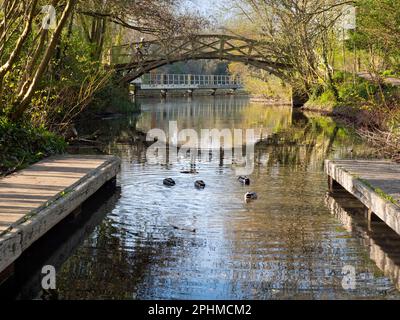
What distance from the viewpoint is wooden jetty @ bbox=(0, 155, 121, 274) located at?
7.42 metres

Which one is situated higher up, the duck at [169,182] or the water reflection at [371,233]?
the duck at [169,182]

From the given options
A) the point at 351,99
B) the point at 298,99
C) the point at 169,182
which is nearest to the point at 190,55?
the point at 298,99

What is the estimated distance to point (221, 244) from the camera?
30.0ft

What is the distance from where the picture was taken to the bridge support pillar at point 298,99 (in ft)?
148

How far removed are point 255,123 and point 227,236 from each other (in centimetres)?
2233

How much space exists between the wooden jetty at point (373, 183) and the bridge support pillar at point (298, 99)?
3155cm

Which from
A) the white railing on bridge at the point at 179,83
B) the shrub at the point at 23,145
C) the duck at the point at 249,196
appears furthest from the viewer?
the white railing on bridge at the point at 179,83

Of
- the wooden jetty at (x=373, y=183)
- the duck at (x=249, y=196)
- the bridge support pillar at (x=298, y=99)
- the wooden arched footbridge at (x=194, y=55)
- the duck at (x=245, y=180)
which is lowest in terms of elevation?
the duck at (x=249, y=196)

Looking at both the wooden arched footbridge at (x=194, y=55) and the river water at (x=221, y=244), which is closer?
the river water at (x=221, y=244)

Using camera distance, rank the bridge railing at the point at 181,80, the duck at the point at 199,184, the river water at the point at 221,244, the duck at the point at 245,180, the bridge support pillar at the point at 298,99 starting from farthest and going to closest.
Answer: the bridge railing at the point at 181,80, the bridge support pillar at the point at 298,99, the duck at the point at 245,180, the duck at the point at 199,184, the river water at the point at 221,244

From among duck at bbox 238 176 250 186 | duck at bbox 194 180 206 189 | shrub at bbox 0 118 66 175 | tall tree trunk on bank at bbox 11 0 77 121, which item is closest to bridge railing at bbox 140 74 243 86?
shrub at bbox 0 118 66 175

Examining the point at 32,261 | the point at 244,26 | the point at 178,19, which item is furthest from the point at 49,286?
the point at 244,26

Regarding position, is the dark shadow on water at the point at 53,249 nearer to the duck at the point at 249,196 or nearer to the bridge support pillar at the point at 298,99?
the duck at the point at 249,196

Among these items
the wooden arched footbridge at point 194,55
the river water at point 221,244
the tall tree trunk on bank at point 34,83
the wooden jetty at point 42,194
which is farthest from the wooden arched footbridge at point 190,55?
the wooden jetty at point 42,194
